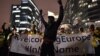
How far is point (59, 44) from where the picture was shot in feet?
36.5

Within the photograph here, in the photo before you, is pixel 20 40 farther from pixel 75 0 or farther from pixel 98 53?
pixel 75 0

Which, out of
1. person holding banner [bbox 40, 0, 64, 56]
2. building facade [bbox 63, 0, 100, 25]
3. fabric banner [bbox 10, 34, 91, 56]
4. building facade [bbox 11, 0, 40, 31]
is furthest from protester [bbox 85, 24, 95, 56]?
building facade [bbox 11, 0, 40, 31]

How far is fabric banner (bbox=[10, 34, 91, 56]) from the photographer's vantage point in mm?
10892

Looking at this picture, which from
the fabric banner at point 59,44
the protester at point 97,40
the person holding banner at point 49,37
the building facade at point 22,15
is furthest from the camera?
the building facade at point 22,15

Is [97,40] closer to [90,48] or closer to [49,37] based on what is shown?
[90,48]

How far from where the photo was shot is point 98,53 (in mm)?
10719

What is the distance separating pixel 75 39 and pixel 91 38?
2.23 ft

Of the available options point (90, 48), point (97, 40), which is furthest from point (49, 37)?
point (97, 40)

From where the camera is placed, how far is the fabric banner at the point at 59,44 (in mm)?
10892

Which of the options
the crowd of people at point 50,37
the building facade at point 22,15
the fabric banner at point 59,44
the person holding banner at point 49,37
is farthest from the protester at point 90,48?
the building facade at point 22,15

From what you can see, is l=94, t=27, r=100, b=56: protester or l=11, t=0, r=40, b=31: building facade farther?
l=11, t=0, r=40, b=31: building facade

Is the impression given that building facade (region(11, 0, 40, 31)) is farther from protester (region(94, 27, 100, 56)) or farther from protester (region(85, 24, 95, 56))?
protester (region(94, 27, 100, 56))

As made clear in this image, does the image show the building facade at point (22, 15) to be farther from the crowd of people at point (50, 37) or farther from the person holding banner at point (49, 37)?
the person holding banner at point (49, 37)

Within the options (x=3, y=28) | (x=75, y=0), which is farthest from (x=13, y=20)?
(x=3, y=28)
